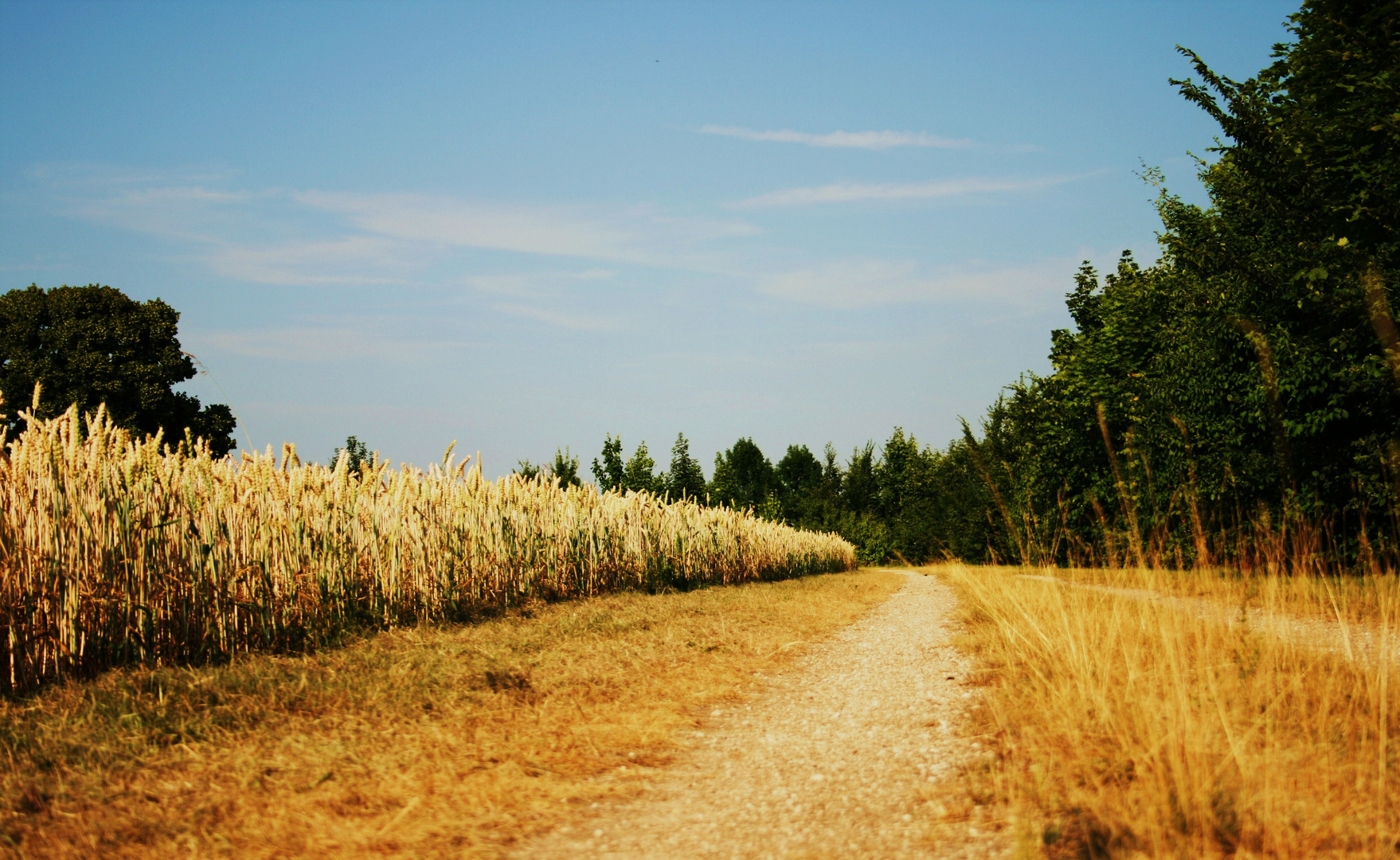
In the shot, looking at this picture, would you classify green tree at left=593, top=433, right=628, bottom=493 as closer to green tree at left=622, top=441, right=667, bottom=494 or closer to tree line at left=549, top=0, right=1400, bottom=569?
green tree at left=622, top=441, right=667, bottom=494

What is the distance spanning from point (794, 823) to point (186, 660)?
15.7ft

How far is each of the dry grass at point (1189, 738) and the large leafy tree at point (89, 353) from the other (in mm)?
25468

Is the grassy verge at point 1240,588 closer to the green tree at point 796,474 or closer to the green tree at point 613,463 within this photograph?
the green tree at point 613,463

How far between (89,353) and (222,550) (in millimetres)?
24296

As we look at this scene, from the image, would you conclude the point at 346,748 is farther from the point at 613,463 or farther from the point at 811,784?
the point at 613,463

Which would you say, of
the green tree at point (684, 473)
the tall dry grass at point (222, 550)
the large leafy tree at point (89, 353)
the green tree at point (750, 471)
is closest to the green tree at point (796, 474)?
the green tree at point (750, 471)

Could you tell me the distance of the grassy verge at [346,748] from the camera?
288 centimetres

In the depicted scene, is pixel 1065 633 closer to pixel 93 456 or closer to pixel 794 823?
pixel 794 823

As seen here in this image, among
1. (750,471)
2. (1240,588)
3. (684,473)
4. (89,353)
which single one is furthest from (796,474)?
(1240,588)

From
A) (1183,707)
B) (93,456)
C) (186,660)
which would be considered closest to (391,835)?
(1183,707)

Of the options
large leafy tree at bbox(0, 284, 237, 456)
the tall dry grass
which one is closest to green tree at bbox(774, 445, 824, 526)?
large leafy tree at bbox(0, 284, 237, 456)

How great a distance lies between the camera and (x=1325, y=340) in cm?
1216

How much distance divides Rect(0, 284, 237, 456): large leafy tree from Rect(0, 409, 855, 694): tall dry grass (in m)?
18.6

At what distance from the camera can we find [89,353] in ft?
78.7
